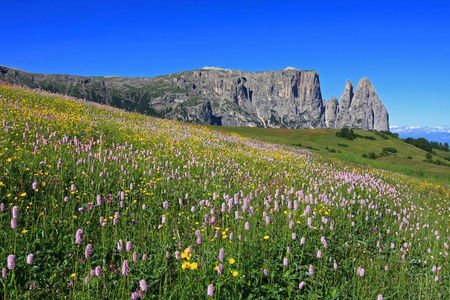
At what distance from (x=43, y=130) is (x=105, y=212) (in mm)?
6356

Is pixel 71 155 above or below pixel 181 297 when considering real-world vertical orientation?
above

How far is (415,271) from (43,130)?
12.1 m

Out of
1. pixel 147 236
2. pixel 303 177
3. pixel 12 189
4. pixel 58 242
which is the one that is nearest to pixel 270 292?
pixel 147 236

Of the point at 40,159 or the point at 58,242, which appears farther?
the point at 40,159

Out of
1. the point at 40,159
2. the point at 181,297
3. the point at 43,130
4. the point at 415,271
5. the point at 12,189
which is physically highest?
the point at 43,130

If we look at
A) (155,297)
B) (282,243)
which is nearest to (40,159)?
(155,297)

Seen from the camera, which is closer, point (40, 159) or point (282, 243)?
point (282, 243)

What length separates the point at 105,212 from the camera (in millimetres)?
5250

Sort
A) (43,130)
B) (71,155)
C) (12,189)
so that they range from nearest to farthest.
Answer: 1. (12,189)
2. (71,155)
3. (43,130)

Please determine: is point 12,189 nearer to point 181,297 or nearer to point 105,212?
point 105,212

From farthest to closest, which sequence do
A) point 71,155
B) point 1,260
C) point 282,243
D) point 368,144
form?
point 368,144 → point 71,155 → point 282,243 → point 1,260

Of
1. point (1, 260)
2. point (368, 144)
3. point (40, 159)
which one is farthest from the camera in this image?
point (368, 144)

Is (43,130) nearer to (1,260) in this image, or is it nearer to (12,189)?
(12,189)

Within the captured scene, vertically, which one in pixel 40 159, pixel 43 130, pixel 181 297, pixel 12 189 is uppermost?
pixel 43 130
